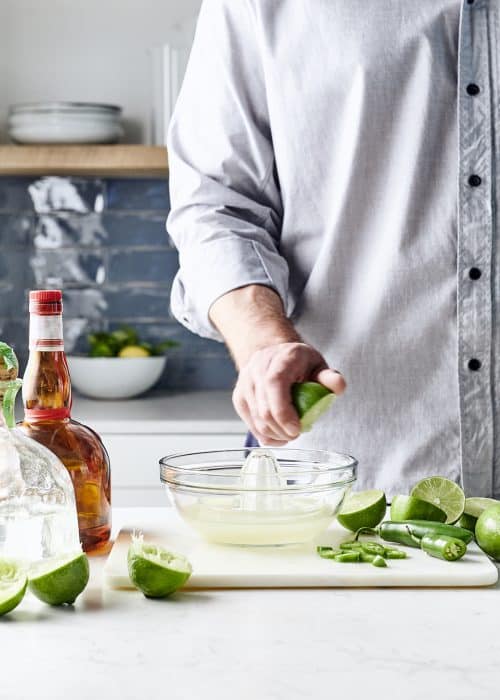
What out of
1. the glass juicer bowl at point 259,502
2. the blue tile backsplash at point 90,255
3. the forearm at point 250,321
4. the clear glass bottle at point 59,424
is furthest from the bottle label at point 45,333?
the blue tile backsplash at point 90,255

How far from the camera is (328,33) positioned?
1.46 m

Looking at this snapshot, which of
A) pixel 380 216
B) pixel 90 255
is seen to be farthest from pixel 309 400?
pixel 90 255

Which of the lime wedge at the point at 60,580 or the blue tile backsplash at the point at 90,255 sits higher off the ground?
the blue tile backsplash at the point at 90,255

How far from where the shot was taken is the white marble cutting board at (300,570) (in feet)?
3.06

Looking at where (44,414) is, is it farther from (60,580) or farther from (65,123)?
(65,123)

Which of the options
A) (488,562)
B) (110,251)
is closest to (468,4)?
(488,562)

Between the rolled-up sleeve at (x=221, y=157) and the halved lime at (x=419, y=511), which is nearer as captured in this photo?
the halved lime at (x=419, y=511)

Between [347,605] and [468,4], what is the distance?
0.90 meters

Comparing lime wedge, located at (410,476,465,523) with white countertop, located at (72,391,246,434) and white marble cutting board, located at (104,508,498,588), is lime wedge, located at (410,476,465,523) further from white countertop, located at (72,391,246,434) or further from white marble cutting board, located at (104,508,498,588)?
white countertop, located at (72,391,246,434)

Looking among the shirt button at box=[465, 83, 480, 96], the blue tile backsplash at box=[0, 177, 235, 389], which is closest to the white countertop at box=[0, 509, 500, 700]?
the shirt button at box=[465, 83, 480, 96]

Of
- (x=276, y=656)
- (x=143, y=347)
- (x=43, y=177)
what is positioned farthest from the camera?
(x=43, y=177)

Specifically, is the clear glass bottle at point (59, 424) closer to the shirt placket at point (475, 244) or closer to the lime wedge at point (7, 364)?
the lime wedge at point (7, 364)

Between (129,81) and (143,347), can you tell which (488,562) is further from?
(129,81)

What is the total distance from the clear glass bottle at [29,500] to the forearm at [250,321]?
38 cm
